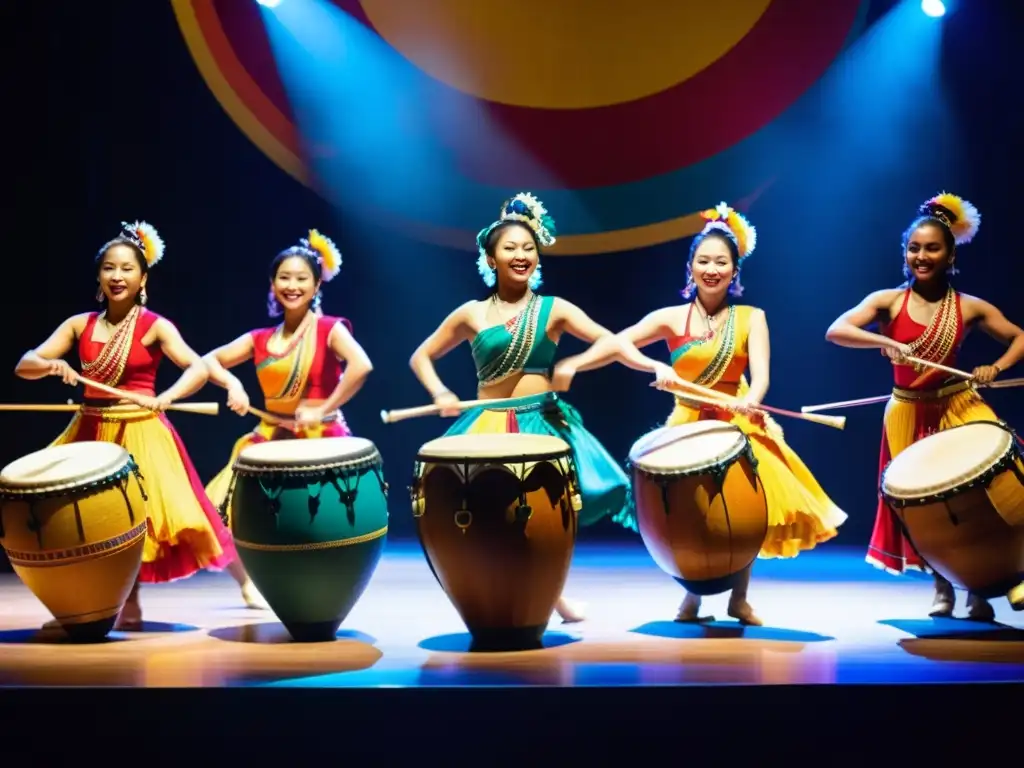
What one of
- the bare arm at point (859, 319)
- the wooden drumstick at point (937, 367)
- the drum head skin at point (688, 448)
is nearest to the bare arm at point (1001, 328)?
the wooden drumstick at point (937, 367)

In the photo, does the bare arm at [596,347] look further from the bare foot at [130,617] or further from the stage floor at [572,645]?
the bare foot at [130,617]

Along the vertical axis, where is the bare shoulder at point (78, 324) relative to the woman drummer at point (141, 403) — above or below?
above

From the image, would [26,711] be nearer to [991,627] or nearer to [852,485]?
[991,627]

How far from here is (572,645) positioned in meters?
3.61

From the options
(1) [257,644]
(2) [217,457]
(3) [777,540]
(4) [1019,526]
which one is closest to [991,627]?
(4) [1019,526]

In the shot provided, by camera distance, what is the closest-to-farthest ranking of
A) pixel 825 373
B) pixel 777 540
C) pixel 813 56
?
pixel 777 540
pixel 813 56
pixel 825 373

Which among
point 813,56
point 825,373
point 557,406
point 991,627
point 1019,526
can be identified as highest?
point 813,56

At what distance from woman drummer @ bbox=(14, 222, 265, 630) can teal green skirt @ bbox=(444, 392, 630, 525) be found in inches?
35.8

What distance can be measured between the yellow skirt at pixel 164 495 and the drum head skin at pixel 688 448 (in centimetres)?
144

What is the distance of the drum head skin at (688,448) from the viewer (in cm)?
371

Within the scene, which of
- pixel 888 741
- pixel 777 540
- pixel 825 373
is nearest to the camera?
pixel 888 741

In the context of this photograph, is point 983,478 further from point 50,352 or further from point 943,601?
point 50,352

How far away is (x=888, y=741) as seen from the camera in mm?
2885

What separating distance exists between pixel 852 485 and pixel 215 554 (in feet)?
11.3
